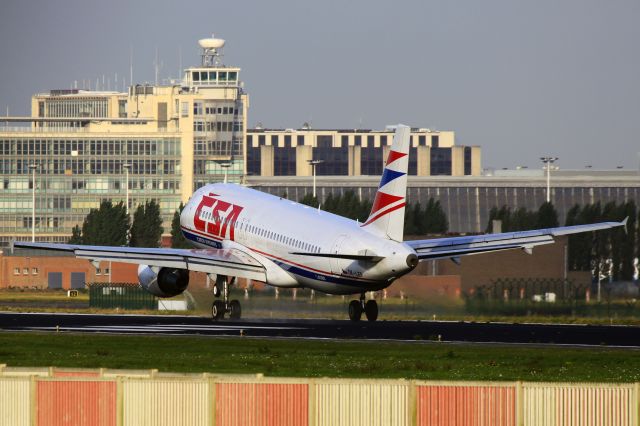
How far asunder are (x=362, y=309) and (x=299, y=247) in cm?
429

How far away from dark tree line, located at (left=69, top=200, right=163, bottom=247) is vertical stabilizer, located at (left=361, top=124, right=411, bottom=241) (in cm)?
11097

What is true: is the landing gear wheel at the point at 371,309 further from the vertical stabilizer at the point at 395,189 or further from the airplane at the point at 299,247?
the vertical stabilizer at the point at 395,189

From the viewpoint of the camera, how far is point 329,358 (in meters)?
46.9

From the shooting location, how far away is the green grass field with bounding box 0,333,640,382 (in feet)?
138

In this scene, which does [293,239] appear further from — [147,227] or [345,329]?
[147,227]

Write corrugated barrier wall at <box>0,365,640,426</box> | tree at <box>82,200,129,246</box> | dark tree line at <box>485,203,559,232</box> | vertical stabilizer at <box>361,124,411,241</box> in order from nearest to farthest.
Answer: corrugated barrier wall at <box>0,365,640,426</box> < vertical stabilizer at <box>361,124,411,241</box> < dark tree line at <box>485,203,559,232</box> < tree at <box>82,200,129,246</box>

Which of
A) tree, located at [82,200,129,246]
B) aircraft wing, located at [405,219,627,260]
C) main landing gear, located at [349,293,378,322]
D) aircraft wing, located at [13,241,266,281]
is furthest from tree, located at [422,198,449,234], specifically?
main landing gear, located at [349,293,378,322]

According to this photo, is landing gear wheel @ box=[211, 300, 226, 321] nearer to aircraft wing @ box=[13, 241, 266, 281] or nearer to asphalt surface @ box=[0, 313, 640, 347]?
asphalt surface @ box=[0, 313, 640, 347]

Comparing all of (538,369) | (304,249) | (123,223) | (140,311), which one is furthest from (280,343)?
(123,223)

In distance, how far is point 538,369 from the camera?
43.5 meters

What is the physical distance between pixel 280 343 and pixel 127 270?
112774 mm

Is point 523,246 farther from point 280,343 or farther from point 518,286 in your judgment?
point 280,343

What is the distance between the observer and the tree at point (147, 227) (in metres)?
180

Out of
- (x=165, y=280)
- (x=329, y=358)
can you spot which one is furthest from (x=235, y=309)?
(x=329, y=358)
